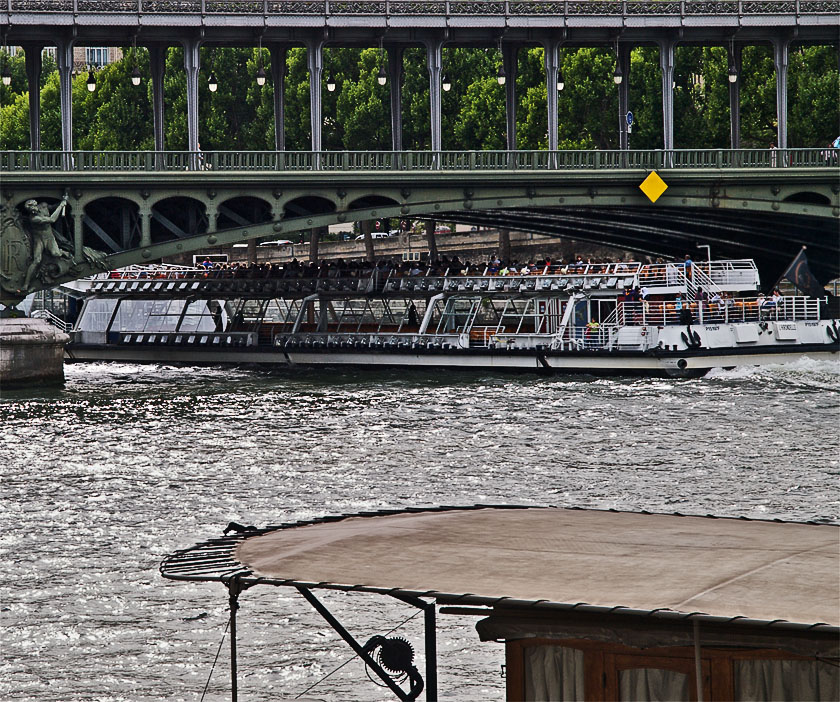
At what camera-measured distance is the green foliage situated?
7100 cm

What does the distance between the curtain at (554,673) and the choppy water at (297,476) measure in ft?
17.7

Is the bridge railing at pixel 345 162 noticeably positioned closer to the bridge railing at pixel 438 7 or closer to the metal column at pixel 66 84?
the metal column at pixel 66 84

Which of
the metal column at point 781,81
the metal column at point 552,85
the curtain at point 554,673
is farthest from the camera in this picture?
the metal column at point 781,81

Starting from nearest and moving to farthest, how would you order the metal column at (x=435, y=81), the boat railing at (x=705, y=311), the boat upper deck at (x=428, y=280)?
the boat railing at (x=705, y=311)
the boat upper deck at (x=428, y=280)
the metal column at (x=435, y=81)

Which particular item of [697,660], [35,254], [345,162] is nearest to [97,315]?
[35,254]

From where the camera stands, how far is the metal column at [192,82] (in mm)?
52438

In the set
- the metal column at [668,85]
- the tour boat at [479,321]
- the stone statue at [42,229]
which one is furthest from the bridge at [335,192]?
the tour boat at [479,321]

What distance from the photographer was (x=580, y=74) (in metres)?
77.4

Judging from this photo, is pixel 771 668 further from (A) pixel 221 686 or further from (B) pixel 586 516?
(A) pixel 221 686

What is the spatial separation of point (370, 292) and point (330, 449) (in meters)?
24.6

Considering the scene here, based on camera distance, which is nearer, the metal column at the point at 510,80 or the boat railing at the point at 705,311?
the boat railing at the point at 705,311

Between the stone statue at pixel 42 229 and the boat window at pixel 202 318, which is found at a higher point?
the stone statue at pixel 42 229

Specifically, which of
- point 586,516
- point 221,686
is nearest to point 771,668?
point 586,516

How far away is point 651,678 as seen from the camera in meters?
9.70
